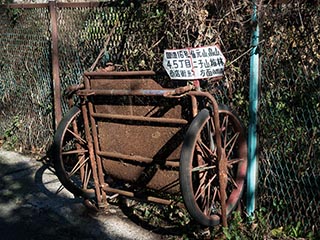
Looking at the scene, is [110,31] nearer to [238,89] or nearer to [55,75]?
[55,75]

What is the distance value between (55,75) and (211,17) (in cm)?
261

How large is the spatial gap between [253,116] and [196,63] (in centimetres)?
68

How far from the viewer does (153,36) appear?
471 centimetres

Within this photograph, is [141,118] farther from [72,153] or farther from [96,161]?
[72,153]

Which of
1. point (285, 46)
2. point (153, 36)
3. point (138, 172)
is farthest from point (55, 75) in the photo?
point (285, 46)

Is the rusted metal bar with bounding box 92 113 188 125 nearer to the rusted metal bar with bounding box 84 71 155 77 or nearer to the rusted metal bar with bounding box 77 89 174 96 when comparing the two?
the rusted metal bar with bounding box 77 89 174 96

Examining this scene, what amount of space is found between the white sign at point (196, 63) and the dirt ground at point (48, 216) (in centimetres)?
145

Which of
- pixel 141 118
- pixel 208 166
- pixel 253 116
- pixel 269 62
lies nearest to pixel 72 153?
pixel 141 118

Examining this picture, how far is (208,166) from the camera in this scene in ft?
12.7

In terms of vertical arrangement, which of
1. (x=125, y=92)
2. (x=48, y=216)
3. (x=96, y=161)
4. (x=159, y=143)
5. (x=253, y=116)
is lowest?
(x=48, y=216)

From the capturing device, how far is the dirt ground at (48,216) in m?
4.38

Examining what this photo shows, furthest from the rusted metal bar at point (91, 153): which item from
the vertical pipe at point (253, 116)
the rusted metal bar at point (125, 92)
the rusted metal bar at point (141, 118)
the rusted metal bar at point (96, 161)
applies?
the vertical pipe at point (253, 116)

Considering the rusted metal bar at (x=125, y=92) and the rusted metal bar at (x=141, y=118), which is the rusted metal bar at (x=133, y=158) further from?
the rusted metal bar at (x=125, y=92)

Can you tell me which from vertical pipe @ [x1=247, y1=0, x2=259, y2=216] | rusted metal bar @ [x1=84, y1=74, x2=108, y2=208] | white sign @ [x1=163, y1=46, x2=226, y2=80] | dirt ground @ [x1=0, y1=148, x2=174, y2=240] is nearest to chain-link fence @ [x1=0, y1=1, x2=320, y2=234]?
vertical pipe @ [x1=247, y1=0, x2=259, y2=216]
